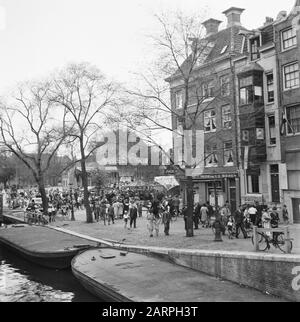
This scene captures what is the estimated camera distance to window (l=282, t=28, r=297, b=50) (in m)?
25.5

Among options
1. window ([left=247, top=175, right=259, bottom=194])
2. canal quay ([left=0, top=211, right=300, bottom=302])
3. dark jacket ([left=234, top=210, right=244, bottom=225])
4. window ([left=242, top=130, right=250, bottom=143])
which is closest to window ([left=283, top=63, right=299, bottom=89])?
window ([left=242, top=130, right=250, bottom=143])

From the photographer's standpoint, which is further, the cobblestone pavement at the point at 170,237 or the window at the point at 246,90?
the window at the point at 246,90

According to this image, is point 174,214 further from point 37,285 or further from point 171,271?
point 171,271

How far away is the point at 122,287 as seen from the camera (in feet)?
46.6

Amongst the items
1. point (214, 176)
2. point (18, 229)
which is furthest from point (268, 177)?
point (18, 229)

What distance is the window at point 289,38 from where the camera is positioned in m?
25.5

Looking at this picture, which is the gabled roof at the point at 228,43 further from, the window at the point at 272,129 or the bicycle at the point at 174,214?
the bicycle at the point at 174,214

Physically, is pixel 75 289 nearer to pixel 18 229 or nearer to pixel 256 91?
pixel 18 229

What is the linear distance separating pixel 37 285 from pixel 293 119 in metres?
18.1

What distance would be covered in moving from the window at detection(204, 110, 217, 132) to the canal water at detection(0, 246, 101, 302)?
57.3 ft

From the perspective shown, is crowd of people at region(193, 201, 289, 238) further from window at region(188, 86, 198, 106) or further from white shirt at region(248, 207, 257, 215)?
window at region(188, 86, 198, 106)

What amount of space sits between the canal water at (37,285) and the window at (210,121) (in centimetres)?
1747

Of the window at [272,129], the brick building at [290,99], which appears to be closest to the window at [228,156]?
the window at [272,129]

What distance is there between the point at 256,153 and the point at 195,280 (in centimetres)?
1548
